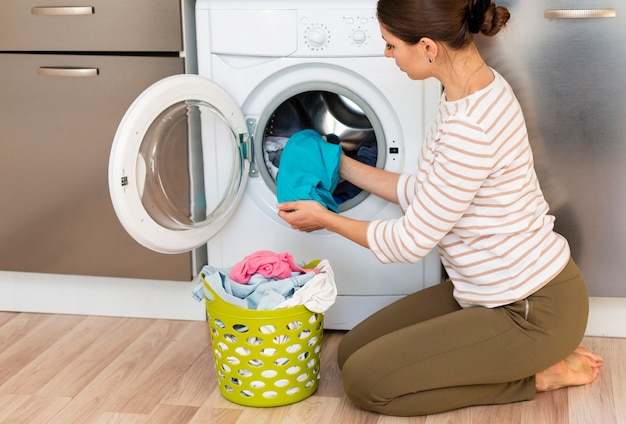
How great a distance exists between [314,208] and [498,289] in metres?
0.43

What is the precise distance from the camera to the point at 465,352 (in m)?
1.87

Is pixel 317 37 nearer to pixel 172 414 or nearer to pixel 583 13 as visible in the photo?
pixel 583 13

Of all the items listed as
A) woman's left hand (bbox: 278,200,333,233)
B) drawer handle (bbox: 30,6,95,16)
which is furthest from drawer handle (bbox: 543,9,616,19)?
drawer handle (bbox: 30,6,95,16)

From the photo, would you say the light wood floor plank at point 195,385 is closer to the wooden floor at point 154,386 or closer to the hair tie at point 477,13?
the wooden floor at point 154,386

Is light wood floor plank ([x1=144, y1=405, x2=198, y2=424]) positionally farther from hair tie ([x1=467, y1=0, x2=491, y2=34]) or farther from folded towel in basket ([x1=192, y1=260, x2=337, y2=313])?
hair tie ([x1=467, y1=0, x2=491, y2=34])

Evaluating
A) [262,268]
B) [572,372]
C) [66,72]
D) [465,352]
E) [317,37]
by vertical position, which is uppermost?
[317,37]

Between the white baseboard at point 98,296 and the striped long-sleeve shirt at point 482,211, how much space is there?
2.63ft

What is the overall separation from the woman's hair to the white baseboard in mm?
1037

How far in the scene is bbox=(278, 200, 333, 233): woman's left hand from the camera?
196cm

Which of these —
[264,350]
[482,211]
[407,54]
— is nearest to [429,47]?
[407,54]

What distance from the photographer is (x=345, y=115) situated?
232cm

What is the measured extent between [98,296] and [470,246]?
1.16m

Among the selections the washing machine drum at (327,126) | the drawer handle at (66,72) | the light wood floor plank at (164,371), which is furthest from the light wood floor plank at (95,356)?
the drawer handle at (66,72)

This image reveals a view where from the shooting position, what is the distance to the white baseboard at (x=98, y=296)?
248 centimetres
